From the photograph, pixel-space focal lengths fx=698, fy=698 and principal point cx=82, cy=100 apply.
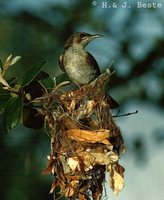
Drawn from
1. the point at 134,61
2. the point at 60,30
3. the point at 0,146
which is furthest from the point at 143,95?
the point at 0,146

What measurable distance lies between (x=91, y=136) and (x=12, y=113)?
25cm

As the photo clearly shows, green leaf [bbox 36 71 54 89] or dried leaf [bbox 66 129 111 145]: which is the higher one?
green leaf [bbox 36 71 54 89]

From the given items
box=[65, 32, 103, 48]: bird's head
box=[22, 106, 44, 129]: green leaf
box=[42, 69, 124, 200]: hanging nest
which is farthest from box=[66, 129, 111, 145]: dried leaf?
box=[65, 32, 103, 48]: bird's head

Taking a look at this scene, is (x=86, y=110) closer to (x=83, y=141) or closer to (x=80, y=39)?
(x=83, y=141)

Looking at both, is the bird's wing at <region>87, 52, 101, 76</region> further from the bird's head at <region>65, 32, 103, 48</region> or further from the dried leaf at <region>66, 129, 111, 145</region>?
the dried leaf at <region>66, 129, 111, 145</region>

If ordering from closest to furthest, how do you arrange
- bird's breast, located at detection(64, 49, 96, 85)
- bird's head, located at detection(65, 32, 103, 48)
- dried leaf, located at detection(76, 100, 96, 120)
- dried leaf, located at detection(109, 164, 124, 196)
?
1. dried leaf, located at detection(109, 164, 124, 196)
2. dried leaf, located at detection(76, 100, 96, 120)
3. bird's breast, located at detection(64, 49, 96, 85)
4. bird's head, located at detection(65, 32, 103, 48)

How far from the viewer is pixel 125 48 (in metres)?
3.76

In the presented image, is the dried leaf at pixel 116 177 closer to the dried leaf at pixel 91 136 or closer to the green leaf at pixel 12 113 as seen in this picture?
the dried leaf at pixel 91 136

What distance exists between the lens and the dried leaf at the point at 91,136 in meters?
2.08

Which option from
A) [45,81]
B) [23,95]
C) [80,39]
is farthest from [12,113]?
[80,39]

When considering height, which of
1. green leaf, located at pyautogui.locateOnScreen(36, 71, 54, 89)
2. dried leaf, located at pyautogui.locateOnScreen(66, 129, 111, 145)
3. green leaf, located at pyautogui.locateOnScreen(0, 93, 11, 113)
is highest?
green leaf, located at pyautogui.locateOnScreen(36, 71, 54, 89)

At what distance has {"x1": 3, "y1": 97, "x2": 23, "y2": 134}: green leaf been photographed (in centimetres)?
211

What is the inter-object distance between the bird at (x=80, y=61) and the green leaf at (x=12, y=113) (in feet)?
2.66

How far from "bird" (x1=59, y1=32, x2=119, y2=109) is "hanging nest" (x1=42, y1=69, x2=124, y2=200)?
66 cm
